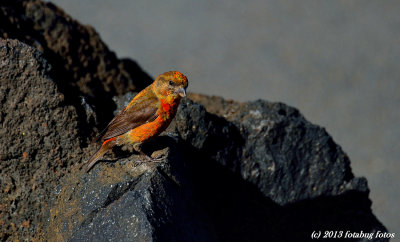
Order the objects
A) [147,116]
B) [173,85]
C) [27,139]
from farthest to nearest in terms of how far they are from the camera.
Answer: [173,85] < [147,116] < [27,139]

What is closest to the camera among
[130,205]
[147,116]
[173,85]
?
[130,205]

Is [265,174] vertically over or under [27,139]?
over

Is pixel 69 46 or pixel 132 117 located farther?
pixel 69 46

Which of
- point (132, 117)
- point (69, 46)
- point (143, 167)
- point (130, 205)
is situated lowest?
point (130, 205)

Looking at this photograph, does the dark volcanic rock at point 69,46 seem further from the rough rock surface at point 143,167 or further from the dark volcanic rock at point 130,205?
the dark volcanic rock at point 130,205

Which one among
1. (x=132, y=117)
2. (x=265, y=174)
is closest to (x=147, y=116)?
(x=132, y=117)

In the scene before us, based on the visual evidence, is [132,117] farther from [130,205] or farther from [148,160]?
[130,205]
